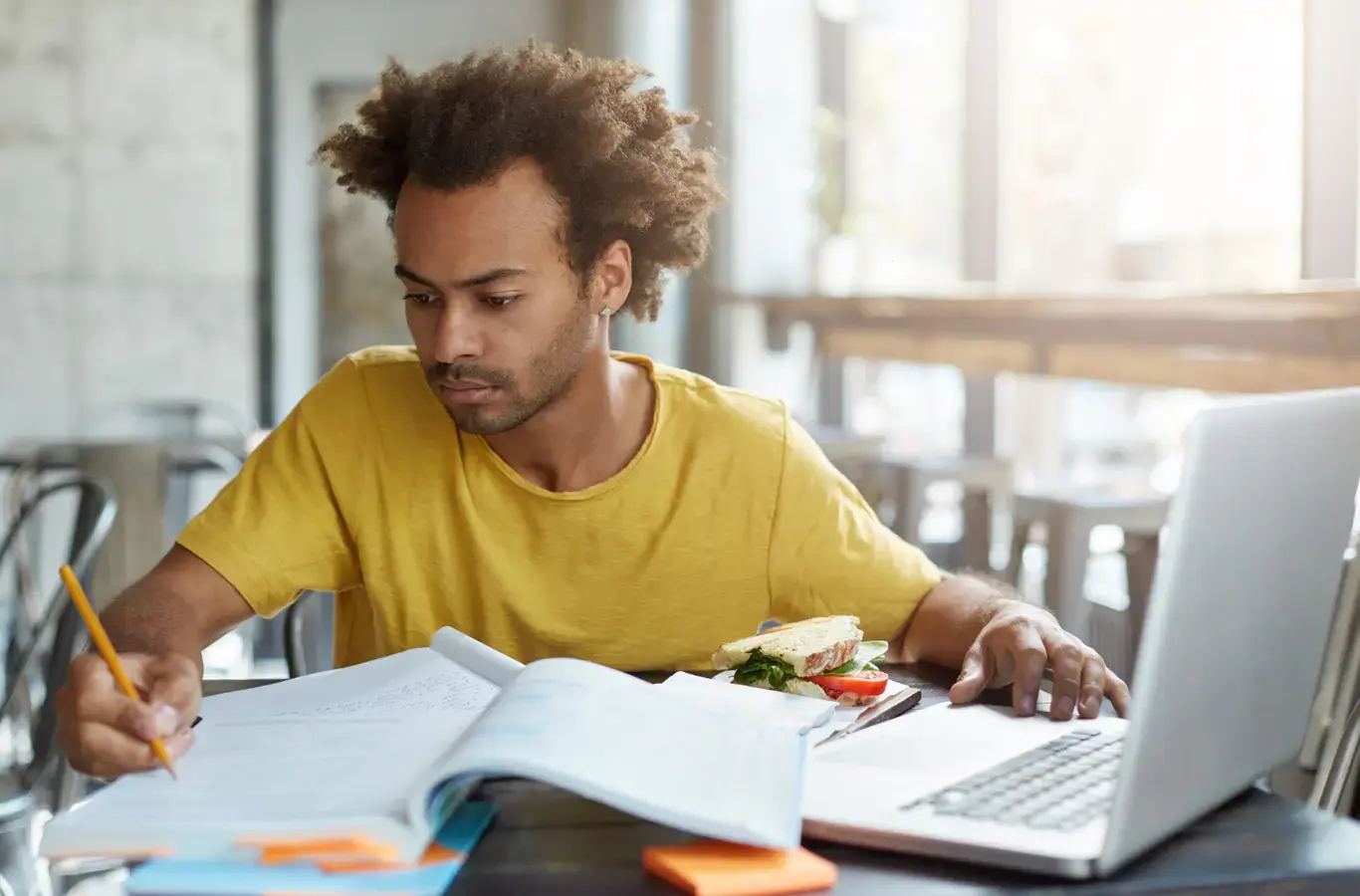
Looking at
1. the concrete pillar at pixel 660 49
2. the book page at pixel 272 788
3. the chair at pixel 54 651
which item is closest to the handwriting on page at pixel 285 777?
the book page at pixel 272 788

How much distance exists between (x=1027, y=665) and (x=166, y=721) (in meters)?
0.64

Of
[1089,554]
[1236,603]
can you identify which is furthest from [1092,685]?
[1089,554]

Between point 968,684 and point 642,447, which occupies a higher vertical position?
point 642,447

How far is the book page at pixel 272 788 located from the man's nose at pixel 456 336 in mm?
482

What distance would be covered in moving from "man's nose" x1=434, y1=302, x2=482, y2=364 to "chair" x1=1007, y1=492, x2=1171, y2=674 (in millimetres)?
1377

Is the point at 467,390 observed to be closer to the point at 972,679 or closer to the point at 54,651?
the point at 972,679

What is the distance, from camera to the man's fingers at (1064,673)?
113cm

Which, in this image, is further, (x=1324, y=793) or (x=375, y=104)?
(x=375, y=104)

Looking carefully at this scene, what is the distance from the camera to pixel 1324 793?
62.6 inches

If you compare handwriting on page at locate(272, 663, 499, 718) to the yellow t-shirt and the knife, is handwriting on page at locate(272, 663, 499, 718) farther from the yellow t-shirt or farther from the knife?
the yellow t-shirt

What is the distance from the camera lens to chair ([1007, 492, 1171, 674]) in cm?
253

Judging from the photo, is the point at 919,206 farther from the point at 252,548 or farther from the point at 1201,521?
the point at 1201,521

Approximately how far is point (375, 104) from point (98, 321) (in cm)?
411

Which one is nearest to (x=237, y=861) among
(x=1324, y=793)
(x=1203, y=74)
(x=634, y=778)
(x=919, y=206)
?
(x=634, y=778)
